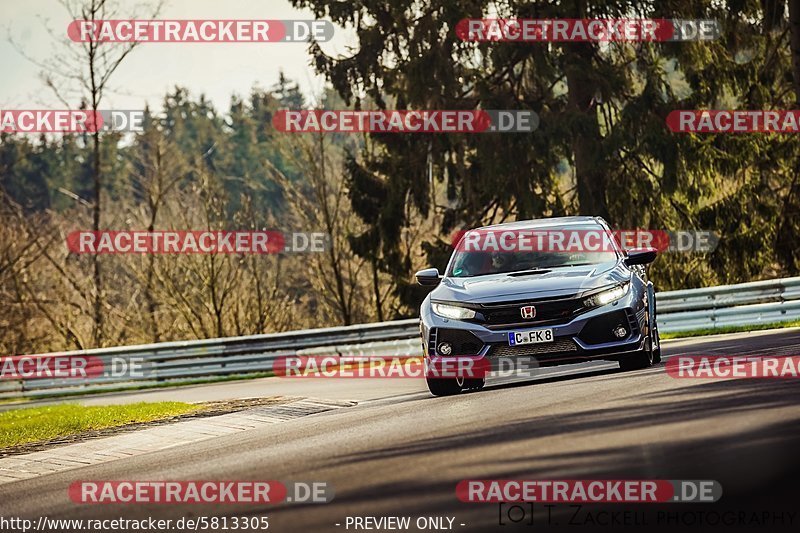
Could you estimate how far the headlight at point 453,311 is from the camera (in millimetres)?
12742

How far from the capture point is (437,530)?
6.40 meters

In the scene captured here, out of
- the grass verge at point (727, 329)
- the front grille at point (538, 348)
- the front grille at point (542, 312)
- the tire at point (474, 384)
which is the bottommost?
the grass verge at point (727, 329)

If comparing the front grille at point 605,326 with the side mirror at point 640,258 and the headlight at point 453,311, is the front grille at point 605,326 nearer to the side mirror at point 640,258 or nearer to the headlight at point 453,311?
the side mirror at point 640,258

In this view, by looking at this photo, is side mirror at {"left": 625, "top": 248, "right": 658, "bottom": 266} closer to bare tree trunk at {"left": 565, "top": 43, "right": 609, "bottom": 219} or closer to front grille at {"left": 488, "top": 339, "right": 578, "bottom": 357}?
front grille at {"left": 488, "top": 339, "right": 578, "bottom": 357}

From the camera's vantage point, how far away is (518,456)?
26.0 feet

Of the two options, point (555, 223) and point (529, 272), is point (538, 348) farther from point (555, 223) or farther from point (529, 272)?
point (555, 223)

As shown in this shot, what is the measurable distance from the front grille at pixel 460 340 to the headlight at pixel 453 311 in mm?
165

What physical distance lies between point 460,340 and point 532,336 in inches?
29.4

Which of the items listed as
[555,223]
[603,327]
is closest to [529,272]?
[603,327]

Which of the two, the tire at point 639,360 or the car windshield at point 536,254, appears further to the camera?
the car windshield at point 536,254

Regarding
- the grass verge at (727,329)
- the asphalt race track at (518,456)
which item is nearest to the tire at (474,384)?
the asphalt race track at (518,456)

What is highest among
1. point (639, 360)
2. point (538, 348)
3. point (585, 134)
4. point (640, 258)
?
point (585, 134)

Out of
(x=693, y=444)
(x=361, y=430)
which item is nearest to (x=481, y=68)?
(x=361, y=430)

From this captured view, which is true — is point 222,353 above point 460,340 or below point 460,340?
below
